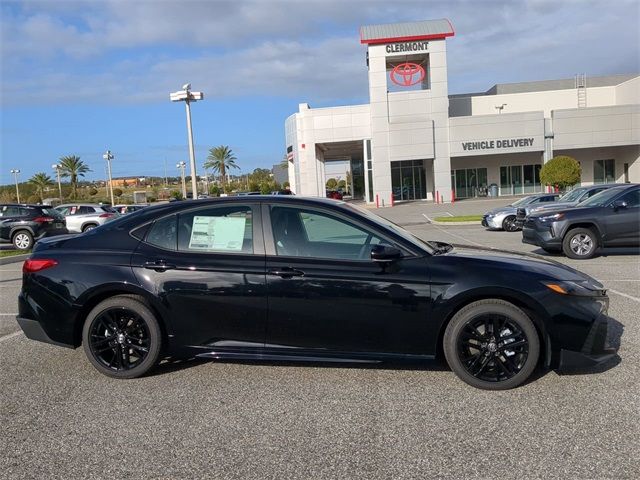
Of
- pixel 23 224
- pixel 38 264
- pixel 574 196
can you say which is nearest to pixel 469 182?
pixel 574 196

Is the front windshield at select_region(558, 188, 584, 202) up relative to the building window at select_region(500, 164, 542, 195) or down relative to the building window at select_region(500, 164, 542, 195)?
down

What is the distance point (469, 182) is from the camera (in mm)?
50125

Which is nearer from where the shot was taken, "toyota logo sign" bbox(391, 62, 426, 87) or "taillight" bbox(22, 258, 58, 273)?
"taillight" bbox(22, 258, 58, 273)

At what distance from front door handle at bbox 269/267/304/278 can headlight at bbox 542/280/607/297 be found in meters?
1.97

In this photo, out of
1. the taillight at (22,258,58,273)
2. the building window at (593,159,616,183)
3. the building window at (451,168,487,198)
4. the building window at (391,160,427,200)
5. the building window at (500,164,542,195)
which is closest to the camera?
the taillight at (22,258,58,273)

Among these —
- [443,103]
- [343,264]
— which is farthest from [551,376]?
[443,103]

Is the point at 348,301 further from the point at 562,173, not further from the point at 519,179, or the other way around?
the point at 519,179

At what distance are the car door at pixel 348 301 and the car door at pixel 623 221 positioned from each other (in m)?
8.68

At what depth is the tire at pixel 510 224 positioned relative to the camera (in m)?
20.0

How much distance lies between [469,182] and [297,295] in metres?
47.9

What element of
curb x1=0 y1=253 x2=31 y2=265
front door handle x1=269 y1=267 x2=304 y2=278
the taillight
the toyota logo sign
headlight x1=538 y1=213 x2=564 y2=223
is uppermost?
the toyota logo sign

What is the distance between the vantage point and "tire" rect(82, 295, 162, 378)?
485cm

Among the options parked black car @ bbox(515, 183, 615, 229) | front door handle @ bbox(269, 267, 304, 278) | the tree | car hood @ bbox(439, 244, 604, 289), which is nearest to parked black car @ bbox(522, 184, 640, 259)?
parked black car @ bbox(515, 183, 615, 229)

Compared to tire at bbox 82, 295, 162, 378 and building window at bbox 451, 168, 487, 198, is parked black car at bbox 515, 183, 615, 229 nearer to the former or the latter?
tire at bbox 82, 295, 162, 378
